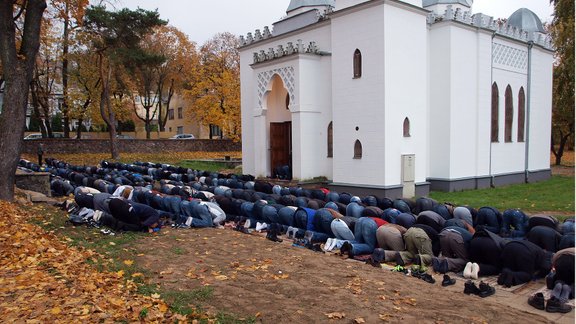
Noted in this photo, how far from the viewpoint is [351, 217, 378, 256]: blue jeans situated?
9250 mm

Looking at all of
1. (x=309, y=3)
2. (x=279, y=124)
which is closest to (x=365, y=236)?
(x=279, y=124)

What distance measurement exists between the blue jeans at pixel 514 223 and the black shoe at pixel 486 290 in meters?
3.56

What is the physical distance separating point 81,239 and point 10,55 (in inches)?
→ 255

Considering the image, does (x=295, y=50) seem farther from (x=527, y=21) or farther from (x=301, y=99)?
(x=527, y=21)

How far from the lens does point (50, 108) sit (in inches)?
1591

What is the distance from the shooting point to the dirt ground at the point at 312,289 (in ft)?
18.9

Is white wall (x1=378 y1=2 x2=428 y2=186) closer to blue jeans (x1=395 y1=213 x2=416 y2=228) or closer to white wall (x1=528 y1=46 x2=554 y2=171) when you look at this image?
blue jeans (x1=395 y1=213 x2=416 y2=228)

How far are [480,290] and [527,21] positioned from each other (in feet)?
75.9

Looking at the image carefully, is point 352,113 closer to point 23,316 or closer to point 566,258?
point 566,258

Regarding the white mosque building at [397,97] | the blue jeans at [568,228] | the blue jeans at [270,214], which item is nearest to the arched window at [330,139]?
the white mosque building at [397,97]

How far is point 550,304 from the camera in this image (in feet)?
20.3

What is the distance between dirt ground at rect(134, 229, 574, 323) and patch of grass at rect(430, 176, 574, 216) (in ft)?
27.3

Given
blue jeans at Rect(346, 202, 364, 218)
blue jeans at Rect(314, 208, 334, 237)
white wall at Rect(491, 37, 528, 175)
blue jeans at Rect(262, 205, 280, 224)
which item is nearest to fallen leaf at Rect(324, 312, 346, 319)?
blue jeans at Rect(314, 208, 334, 237)

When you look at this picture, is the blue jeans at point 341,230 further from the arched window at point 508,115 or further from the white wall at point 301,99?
the arched window at point 508,115
